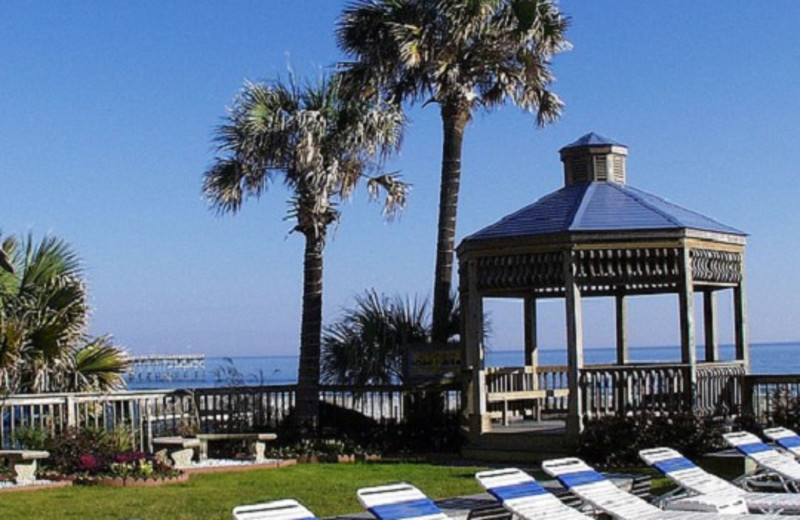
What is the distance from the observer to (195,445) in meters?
18.5

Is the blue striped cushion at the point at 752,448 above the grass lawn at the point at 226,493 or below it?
above

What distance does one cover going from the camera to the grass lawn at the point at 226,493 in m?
13.2

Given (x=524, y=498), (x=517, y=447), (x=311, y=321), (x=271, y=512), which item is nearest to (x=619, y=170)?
(x=517, y=447)

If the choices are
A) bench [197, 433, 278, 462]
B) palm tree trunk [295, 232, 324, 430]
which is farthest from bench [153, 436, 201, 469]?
palm tree trunk [295, 232, 324, 430]

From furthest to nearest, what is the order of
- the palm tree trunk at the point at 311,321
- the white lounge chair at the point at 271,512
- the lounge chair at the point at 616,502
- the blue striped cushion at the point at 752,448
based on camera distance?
the palm tree trunk at the point at 311,321, the blue striped cushion at the point at 752,448, the lounge chair at the point at 616,502, the white lounge chair at the point at 271,512

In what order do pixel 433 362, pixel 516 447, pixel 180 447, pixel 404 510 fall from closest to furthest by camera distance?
pixel 404 510
pixel 180 447
pixel 516 447
pixel 433 362

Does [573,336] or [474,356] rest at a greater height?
[573,336]

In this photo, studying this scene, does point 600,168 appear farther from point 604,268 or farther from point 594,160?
point 604,268

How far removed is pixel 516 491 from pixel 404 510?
4.68 ft

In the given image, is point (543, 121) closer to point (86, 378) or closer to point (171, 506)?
point (86, 378)

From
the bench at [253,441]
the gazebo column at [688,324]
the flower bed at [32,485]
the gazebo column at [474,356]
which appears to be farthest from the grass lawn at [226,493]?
the gazebo column at [688,324]

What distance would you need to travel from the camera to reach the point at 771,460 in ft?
45.0

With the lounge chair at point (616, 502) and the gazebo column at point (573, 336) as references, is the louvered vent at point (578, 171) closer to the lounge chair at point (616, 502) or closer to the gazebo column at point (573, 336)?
the gazebo column at point (573, 336)

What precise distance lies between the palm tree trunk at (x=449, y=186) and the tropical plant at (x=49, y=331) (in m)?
5.94
